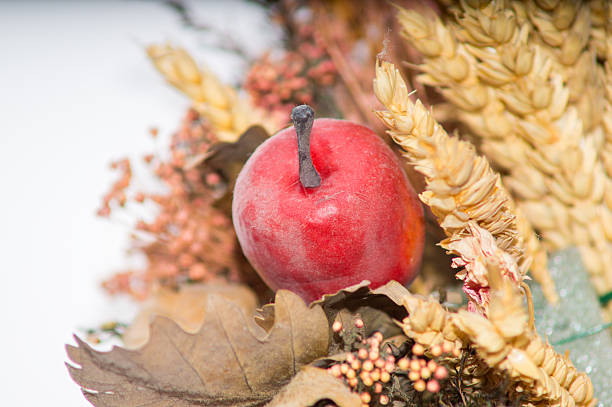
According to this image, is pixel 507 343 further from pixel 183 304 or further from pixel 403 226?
pixel 183 304

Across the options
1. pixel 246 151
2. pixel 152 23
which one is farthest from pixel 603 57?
pixel 152 23

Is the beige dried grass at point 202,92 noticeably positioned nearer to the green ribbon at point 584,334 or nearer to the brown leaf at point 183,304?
the brown leaf at point 183,304

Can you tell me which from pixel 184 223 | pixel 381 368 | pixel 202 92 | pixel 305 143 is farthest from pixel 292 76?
pixel 381 368

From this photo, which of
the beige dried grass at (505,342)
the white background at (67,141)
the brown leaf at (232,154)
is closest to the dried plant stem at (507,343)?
the beige dried grass at (505,342)

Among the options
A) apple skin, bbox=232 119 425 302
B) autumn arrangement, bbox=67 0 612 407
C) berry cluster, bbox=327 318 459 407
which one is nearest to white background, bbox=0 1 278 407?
autumn arrangement, bbox=67 0 612 407

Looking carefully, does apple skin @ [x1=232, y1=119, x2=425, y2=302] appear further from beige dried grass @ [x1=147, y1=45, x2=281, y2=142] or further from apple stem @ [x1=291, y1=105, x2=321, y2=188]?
beige dried grass @ [x1=147, y1=45, x2=281, y2=142]

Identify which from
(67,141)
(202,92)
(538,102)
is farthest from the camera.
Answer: (67,141)
